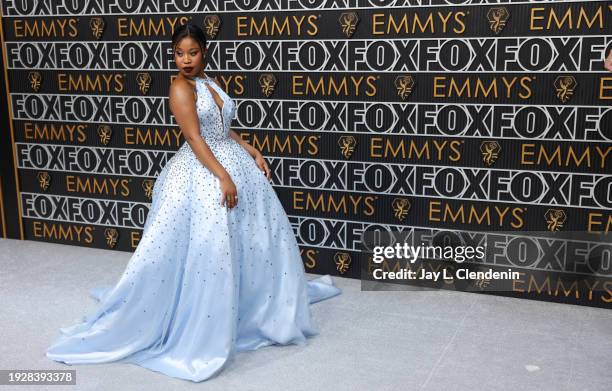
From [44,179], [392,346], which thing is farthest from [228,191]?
[44,179]

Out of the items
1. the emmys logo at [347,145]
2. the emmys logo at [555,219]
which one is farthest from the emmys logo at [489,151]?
the emmys logo at [347,145]

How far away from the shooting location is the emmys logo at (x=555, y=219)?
3646 millimetres

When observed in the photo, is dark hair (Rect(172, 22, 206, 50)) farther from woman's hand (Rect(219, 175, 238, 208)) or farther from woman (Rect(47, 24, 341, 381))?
woman's hand (Rect(219, 175, 238, 208))

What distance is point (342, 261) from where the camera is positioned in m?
4.19

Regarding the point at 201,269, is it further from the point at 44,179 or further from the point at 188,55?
the point at 44,179

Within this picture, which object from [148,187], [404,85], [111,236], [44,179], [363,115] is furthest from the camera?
[44,179]

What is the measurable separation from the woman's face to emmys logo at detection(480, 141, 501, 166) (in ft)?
4.95

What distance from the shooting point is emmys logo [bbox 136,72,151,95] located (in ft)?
14.6

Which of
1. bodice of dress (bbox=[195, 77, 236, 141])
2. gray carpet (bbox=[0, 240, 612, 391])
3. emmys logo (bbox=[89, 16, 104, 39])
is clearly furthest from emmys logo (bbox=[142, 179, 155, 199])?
bodice of dress (bbox=[195, 77, 236, 141])

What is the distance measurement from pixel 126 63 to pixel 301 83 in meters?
1.18

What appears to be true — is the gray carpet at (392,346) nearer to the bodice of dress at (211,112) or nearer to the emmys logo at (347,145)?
the emmys logo at (347,145)

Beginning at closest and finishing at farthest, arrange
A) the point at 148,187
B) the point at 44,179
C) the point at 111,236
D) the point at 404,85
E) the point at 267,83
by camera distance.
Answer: the point at 404,85 < the point at 267,83 < the point at 148,187 < the point at 111,236 < the point at 44,179

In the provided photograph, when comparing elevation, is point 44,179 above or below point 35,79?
below

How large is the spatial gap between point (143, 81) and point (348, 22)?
53.6 inches
